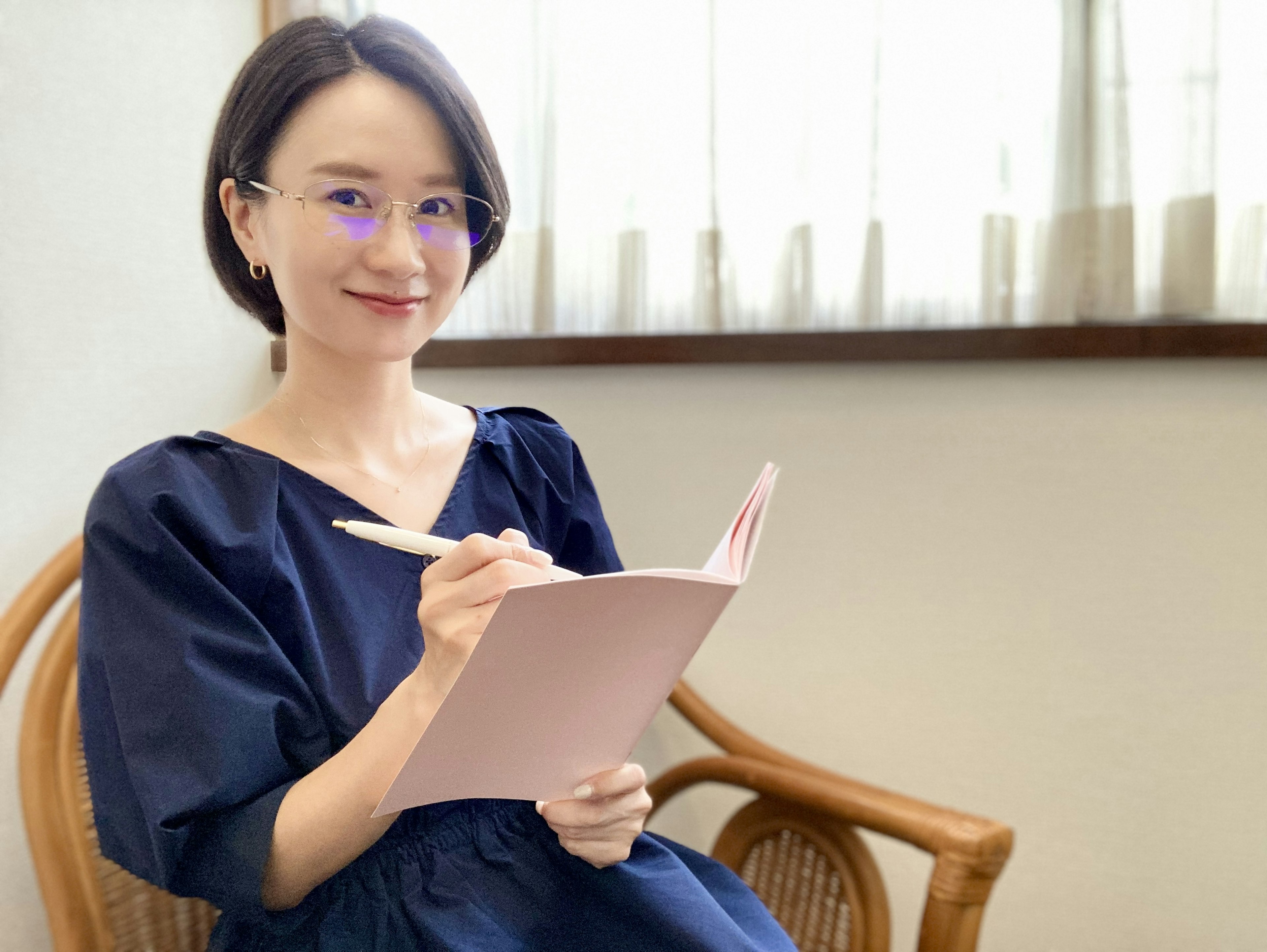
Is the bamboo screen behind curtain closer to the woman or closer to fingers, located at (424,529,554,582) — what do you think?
the woman

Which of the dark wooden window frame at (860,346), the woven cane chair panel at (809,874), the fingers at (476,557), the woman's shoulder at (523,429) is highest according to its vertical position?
the dark wooden window frame at (860,346)

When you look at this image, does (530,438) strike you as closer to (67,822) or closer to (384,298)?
(384,298)

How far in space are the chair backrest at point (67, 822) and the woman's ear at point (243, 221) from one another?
37 cm

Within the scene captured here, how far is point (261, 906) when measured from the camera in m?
0.73

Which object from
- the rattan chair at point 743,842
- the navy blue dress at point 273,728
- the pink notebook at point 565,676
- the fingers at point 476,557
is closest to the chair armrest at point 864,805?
the rattan chair at point 743,842

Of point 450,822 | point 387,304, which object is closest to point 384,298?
point 387,304

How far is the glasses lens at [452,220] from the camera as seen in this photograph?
84cm

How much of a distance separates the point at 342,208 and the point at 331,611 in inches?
13.2

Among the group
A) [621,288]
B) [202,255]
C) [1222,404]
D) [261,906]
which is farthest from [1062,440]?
[202,255]

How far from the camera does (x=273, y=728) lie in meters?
0.74

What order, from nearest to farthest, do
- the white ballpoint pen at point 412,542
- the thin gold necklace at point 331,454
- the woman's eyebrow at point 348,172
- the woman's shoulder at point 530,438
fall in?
the white ballpoint pen at point 412,542, the woman's eyebrow at point 348,172, the thin gold necklace at point 331,454, the woman's shoulder at point 530,438

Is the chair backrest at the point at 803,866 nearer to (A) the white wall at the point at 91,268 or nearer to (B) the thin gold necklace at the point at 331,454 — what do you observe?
(B) the thin gold necklace at the point at 331,454

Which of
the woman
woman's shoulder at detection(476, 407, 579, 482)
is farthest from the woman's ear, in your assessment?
woman's shoulder at detection(476, 407, 579, 482)

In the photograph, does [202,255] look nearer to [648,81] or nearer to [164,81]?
[164,81]
